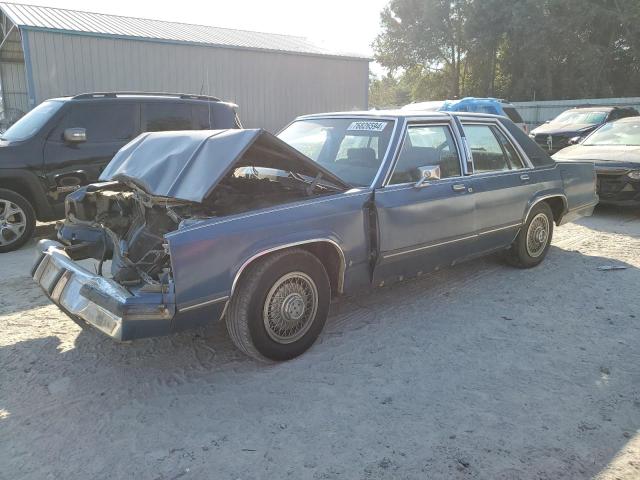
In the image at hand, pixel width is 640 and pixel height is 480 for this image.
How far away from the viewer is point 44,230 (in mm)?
7781

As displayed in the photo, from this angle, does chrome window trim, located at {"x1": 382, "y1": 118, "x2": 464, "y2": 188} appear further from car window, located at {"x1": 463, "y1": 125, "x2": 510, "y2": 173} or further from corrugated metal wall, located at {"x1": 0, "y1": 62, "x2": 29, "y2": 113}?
corrugated metal wall, located at {"x1": 0, "y1": 62, "x2": 29, "y2": 113}

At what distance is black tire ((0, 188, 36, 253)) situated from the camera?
6.41 m

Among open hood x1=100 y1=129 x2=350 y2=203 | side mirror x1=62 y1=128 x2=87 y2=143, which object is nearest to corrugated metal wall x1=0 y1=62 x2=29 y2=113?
side mirror x1=62 y1=128 x2=87 y2=143

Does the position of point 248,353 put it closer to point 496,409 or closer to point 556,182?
point 496,409

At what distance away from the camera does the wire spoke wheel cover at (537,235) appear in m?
5.72

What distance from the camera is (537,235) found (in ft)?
19.0

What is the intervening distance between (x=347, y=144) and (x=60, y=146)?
412cm

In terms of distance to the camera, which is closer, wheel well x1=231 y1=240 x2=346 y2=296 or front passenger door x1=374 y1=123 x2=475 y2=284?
wheel well x1=231 y1=240 x2=346 y2=296

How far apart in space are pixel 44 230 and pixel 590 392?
735 centimetres

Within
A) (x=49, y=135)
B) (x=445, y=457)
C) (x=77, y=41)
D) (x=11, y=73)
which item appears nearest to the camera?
(x=445, y=457)

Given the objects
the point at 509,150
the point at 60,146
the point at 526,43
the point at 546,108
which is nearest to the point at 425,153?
the point at 509,150

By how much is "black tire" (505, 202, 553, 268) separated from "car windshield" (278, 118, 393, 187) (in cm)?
214

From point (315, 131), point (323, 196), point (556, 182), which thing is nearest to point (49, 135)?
point (315, 131)

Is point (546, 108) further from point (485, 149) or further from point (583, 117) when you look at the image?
point (485, 149)
